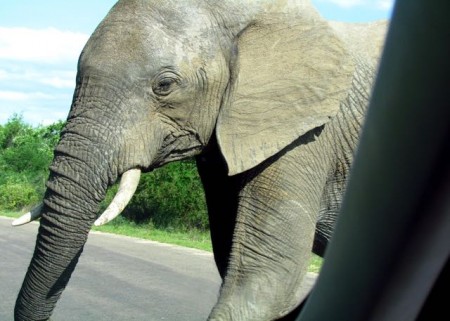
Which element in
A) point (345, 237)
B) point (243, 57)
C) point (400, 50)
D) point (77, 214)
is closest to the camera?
point (400, 50)

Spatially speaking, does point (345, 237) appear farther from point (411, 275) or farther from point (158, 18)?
point (158, 18)

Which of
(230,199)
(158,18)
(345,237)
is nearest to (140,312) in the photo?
(230,199)

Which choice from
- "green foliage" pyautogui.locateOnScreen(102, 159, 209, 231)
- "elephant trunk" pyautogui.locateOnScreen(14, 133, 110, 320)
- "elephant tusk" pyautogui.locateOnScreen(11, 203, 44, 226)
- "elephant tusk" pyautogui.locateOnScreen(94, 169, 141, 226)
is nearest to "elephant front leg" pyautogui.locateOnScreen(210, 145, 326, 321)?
"elephant tusk" pyautogui.locateOnScreen(94, 169, 141, 226)

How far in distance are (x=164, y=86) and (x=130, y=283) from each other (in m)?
7.10

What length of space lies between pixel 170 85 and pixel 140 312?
4803mm

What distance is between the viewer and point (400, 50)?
80.3 inches

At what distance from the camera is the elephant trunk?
550cm

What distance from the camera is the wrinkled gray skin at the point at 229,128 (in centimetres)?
554

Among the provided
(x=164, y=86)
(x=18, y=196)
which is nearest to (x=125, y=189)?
(x=164, y=86)

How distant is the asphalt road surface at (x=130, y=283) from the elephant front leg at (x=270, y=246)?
3.95 meters

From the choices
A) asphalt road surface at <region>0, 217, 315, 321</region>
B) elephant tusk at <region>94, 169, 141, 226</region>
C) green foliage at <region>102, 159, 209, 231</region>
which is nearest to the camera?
elephant tusk at <region>94, 169, 141, 226</region>

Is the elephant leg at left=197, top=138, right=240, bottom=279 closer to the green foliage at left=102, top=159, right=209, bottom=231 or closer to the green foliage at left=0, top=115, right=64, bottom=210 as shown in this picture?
the green foliage at left=102, top=159, right=209, bottom=231

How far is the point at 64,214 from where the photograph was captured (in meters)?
5.51

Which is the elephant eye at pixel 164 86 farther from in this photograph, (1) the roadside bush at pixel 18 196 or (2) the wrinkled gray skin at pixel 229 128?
(1) the roadside bush at pixel 18 196
